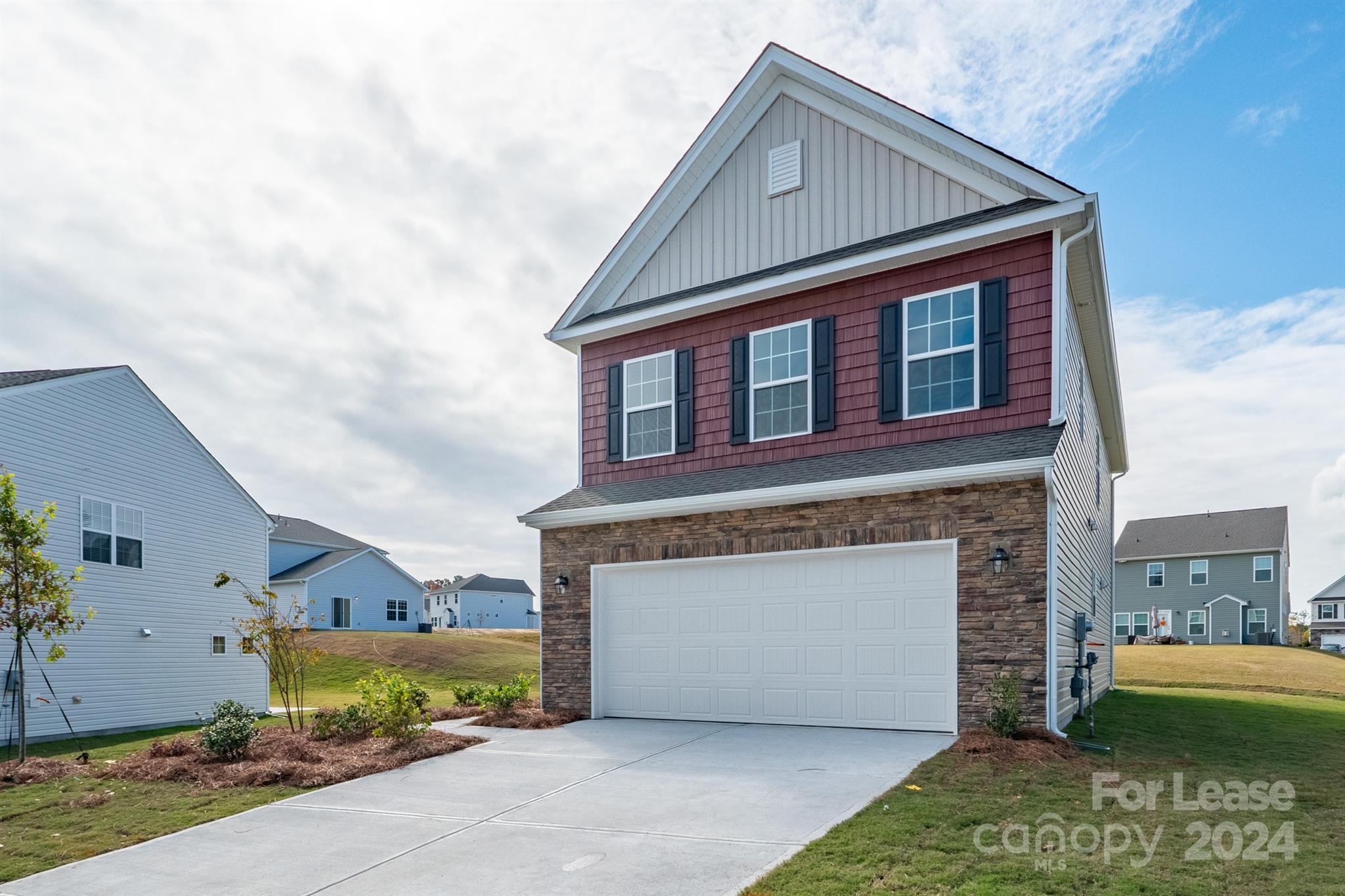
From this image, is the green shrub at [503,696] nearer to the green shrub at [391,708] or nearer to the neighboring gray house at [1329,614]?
the green shrub at [391,708]

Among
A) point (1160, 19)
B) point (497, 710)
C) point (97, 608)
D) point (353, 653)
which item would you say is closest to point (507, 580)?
point (353, 653)

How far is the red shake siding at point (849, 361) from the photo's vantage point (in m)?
10.5

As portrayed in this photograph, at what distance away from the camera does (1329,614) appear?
5119 centimetres

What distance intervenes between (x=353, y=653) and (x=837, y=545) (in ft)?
85.8

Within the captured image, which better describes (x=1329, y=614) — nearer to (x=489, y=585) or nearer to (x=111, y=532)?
(x=489, y=585)

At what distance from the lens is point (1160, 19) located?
1182 centimetres

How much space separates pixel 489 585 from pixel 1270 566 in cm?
4963

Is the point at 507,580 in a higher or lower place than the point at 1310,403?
lower

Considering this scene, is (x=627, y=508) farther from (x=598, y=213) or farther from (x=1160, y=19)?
(x=1160, y=19)

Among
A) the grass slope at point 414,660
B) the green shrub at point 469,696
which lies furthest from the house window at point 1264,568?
the green shrub at point 469,696

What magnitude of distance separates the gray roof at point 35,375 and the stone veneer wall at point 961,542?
10782 mm

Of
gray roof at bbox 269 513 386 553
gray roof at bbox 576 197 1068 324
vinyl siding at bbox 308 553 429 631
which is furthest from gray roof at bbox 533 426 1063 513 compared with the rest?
gray roof at bbox 269 513 386 553

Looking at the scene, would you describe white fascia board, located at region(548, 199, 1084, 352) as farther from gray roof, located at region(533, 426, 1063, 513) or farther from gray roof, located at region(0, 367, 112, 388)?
gray roof, located at region(0, 367, 112, 388)

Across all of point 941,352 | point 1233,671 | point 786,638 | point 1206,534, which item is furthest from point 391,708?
point 1206,534
